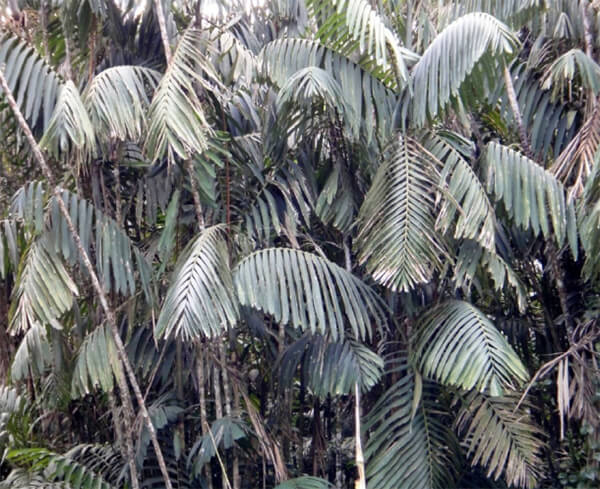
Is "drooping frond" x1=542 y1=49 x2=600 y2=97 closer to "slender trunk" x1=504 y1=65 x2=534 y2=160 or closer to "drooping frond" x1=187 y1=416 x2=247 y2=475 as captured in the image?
"slender trunk" x1=504 y1=65 x2=534 y2=160

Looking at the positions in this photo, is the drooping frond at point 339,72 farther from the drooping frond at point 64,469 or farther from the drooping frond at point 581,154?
the drooping frond at point 64,469

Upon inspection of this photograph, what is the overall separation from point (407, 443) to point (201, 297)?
106cm

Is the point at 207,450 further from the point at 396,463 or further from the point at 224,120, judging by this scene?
the point at 224,120

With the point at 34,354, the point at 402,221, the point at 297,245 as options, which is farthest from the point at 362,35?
the point at 34,354

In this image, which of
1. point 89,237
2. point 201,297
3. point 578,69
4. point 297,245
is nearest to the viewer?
point 201,297

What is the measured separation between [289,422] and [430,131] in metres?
1.39

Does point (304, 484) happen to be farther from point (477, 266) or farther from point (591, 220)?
point (591, 220)

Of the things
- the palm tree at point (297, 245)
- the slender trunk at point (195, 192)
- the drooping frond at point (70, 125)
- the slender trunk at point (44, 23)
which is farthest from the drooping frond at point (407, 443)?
the slender trunk at point (44, 23)

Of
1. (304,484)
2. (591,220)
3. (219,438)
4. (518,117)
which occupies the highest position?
(518,117)

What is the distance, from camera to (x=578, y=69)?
323cm

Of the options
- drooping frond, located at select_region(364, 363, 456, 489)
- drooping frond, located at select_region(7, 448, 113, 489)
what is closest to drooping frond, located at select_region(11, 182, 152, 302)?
drooping frond, located at select_region(7, 448, 113, 489)

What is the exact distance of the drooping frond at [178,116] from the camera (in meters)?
2.63

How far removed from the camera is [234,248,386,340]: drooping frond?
2.61 meters

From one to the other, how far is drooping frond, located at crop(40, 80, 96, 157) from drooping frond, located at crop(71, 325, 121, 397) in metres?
0.74
